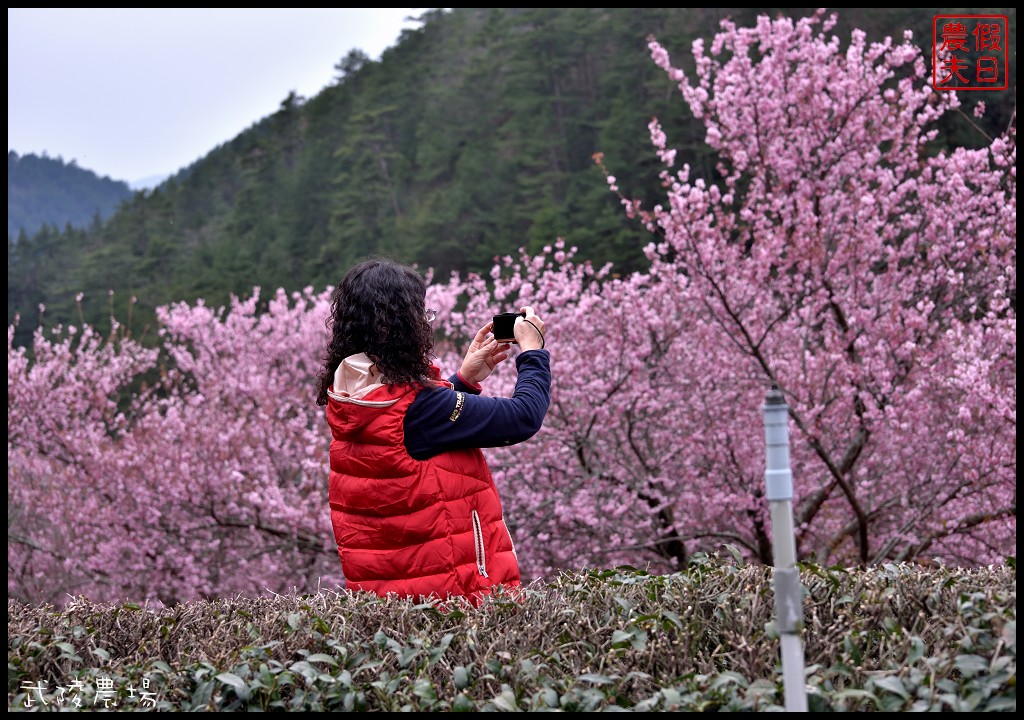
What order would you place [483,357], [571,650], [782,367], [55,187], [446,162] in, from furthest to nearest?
[55,187] → [446,162] → [782,367] → [483,357] → [571,650]

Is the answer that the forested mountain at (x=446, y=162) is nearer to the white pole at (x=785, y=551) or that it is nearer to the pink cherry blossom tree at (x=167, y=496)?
the pink cherry blossom tree at (x=167, y=496)

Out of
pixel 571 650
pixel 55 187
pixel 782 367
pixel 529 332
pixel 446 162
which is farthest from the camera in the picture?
pixel 55 187

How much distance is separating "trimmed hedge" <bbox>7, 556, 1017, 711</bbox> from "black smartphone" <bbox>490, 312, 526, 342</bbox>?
2.33 ft

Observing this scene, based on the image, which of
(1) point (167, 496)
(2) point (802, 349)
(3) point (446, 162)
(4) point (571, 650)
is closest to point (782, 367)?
(2) point (802, 349)

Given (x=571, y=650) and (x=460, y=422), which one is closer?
(x=571, y=650)

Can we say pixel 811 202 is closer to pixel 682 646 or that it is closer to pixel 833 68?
pixel 833 68

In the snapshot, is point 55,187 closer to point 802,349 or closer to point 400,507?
point 802,349

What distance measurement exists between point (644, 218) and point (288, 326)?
674 cm

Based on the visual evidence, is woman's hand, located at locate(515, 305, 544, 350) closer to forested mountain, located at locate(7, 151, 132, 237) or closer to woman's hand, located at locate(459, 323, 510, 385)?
woman's hand, located at locate(459, 323, 510, 385)

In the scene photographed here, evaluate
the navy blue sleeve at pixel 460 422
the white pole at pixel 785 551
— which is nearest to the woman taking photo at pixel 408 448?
the navy blue sleeve at pixel 460 422

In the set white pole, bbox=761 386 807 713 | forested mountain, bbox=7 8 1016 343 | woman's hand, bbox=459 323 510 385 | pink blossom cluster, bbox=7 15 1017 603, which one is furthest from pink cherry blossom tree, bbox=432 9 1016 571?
forested mountain, bbox=7 8 1016 343

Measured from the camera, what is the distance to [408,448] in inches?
94.2

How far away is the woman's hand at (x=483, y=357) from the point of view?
2.78 metres

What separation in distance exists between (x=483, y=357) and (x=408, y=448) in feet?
1.64
